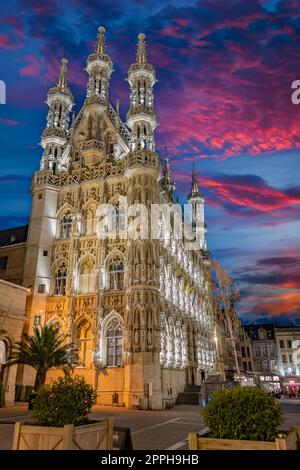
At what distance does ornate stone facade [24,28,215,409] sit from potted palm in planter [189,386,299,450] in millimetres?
21411

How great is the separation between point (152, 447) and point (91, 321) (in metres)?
20.5

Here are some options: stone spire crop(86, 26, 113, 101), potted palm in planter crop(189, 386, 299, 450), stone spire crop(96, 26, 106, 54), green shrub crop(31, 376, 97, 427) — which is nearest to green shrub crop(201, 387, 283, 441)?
potted palm in planter crop(189, 386, 299, 450)

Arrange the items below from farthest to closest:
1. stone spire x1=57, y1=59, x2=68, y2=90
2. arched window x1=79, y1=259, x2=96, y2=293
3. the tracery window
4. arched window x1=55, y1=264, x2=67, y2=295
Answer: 1. stone spire x1=57, y1=59, x2=68, y2=90
2. the tracery window
3. arched window x1=55, y1=264, x2=67, y2=295
4. arched window x1=79, y1=259, x2=96, y2=293

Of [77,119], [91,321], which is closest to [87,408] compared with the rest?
[91,321]

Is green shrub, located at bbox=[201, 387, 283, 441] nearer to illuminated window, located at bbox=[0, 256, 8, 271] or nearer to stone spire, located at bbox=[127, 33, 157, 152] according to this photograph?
stone spire, located at bbox=[127, 33, 157, 152]

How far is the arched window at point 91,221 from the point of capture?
35.0m

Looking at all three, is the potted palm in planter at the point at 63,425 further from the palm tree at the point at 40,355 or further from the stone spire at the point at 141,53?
the stone spire at the point at 141,53

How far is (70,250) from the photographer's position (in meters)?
34.3

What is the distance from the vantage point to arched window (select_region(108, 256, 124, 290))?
32.2 m

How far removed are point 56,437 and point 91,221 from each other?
28.9 metres

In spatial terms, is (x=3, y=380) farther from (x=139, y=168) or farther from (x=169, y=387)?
(x=139, y=168)

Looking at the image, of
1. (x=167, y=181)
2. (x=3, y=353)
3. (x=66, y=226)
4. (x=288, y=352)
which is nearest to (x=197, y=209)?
(x=167, y=181)

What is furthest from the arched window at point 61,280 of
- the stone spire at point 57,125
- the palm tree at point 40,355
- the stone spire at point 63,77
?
the stone spire at point 63,77

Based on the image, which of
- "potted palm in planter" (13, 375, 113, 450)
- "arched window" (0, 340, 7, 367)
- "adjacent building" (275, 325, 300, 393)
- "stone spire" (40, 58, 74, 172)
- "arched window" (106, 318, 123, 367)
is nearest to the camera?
"potted palm in planter" (13, 375, 113, 450)
